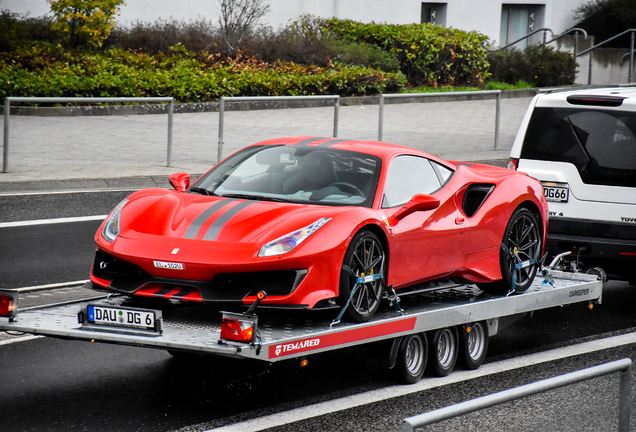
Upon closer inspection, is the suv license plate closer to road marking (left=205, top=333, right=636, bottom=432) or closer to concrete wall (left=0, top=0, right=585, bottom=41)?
road marking (left=205, top=333, right=636, bottom=432)

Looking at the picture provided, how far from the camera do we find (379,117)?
57.7 ft

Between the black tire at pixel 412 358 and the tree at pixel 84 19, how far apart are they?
61.3 ft

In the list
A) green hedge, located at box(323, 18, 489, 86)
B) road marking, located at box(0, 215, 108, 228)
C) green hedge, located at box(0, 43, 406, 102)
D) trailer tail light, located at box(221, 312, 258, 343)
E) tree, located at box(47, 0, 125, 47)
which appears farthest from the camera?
green hedge, located at box(323, 18, 489, 86)

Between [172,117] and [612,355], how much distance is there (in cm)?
982

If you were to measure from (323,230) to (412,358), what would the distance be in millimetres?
1302

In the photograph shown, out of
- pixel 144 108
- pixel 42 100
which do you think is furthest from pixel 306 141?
pixel 144 108

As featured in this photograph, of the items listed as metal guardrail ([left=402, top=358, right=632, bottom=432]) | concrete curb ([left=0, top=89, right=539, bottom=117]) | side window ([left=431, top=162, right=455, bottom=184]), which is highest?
concrete curb ([left=0, top=89, right=539, bottom=117])

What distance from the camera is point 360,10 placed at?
104ft

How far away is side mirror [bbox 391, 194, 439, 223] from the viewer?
6.50 meters

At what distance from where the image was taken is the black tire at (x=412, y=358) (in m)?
6.35

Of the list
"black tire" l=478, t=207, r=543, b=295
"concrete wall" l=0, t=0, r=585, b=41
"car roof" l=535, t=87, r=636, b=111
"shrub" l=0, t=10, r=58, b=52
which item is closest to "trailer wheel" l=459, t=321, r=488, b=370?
"black tire" l=478, t=207, r=543, b=295

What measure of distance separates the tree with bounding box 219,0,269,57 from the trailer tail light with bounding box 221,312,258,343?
20.9 metres

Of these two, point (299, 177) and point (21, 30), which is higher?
point (21, 30)

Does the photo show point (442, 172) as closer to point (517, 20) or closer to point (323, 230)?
point (323, 230)
